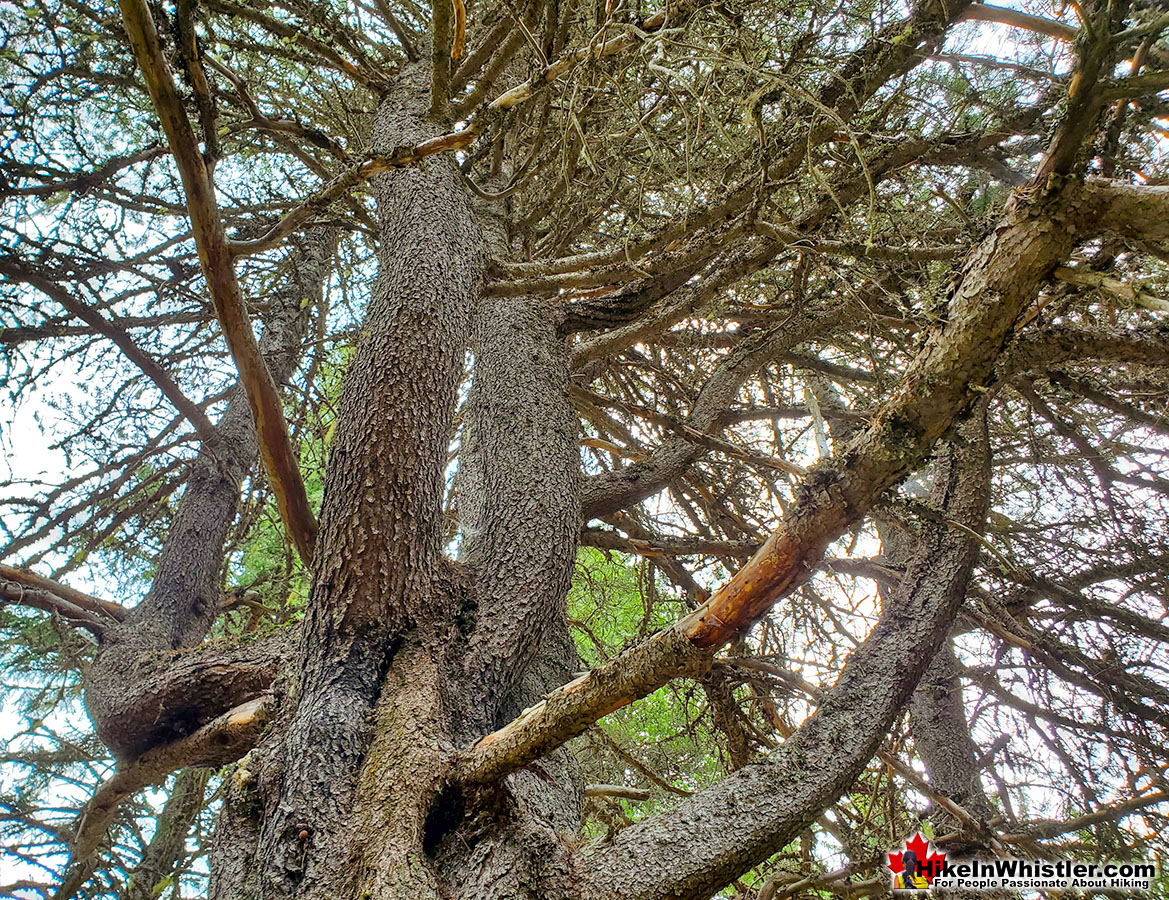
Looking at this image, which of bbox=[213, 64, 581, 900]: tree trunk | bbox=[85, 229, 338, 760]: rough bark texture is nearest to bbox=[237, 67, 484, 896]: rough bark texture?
bbox=[213, 64, 581, 900]: tree trunk

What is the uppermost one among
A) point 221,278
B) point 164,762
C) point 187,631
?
point 221,278

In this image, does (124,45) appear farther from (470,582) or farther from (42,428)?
(470,582)

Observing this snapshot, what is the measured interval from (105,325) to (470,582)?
6.50 ft

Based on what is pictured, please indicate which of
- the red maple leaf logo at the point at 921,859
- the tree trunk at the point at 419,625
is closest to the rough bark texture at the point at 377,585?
the tree trunk at the point at 419,625

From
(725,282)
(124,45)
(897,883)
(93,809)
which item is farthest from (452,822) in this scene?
(124,45)

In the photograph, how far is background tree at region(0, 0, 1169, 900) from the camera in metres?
1.67

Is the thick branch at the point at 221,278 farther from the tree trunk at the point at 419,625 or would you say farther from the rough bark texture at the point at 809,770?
the rough bark texture at the point at 809,770

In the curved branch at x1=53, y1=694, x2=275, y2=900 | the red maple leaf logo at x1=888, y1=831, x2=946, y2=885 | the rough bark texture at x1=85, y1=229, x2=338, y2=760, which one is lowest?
the curved branch at x1=53, y1=694, x2=275, y2=900

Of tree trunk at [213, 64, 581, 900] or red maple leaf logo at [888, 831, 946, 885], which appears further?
red maple leaf logo at [888, 831, 946, 885]

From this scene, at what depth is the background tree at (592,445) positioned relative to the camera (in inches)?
65.9

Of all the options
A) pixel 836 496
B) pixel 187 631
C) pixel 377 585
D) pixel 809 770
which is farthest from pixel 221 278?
pixel 809 770

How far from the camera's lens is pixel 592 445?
4.35m

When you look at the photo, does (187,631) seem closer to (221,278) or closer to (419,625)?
(419,625)

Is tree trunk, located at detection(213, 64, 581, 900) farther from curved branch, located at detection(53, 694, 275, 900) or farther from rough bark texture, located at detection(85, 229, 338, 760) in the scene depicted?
rough bark texture, located at detection(85, 229, 338, 760)
